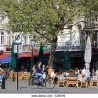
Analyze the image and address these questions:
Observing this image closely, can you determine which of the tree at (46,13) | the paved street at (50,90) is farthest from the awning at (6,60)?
the paved street at (50,90)

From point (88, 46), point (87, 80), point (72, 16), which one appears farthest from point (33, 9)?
point (87, 80)

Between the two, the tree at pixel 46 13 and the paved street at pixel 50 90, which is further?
the tree at pixel 46 13

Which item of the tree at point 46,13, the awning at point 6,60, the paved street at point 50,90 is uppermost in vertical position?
the tree at point 46,13

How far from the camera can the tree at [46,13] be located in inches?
1515

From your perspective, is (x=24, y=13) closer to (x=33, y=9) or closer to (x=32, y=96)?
(x=33, y=9)

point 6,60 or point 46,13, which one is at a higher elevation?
point 46,13

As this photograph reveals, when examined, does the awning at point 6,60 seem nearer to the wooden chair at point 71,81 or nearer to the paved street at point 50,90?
the wooden chair at point 71,81

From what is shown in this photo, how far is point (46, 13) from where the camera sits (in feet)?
126

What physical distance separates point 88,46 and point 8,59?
17.6m

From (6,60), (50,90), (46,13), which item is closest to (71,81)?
(46,13)

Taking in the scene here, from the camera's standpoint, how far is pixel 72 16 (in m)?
38.5

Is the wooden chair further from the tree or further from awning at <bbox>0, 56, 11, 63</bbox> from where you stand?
awning at <bbox>0, 56, 11, 63</bbox>

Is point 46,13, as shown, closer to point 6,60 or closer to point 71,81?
point 71,81

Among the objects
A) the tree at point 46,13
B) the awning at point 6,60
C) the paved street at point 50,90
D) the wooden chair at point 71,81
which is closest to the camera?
the paved street at point 50,90
